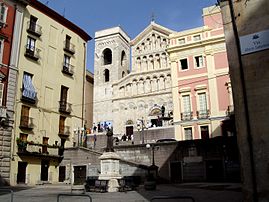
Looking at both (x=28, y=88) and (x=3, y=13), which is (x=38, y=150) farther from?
(x=3, y=13)

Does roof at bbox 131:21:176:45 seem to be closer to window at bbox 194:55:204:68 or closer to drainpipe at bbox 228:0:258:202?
window at bbox 194:55:204:68

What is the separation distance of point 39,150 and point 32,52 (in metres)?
9.23

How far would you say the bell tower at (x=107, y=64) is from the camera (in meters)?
55.0

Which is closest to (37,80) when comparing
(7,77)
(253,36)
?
(7,77)

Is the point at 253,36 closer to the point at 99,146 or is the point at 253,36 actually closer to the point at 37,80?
the point at 37,80

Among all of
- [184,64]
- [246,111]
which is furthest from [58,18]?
[246,111]

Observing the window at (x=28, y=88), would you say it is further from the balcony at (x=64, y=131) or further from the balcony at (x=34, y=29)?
the balcony at (x=64, y=131)

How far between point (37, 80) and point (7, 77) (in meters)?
3.92

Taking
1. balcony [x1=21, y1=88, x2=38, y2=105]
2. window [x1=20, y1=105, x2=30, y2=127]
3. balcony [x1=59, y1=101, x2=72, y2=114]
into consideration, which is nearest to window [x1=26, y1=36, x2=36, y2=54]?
balcony [x1=21, y1=88, x2=38, y2=105]

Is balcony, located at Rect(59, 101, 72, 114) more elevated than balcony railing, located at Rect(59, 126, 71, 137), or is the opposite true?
balcony, located at Rect(59, 101, 72, 114)

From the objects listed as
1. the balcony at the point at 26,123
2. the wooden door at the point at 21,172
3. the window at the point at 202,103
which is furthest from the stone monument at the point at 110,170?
the window at the point at 202,103

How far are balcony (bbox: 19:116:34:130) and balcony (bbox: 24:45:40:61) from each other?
579cm

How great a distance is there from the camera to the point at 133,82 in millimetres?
50844

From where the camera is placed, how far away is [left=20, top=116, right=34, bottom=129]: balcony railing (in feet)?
88.2
